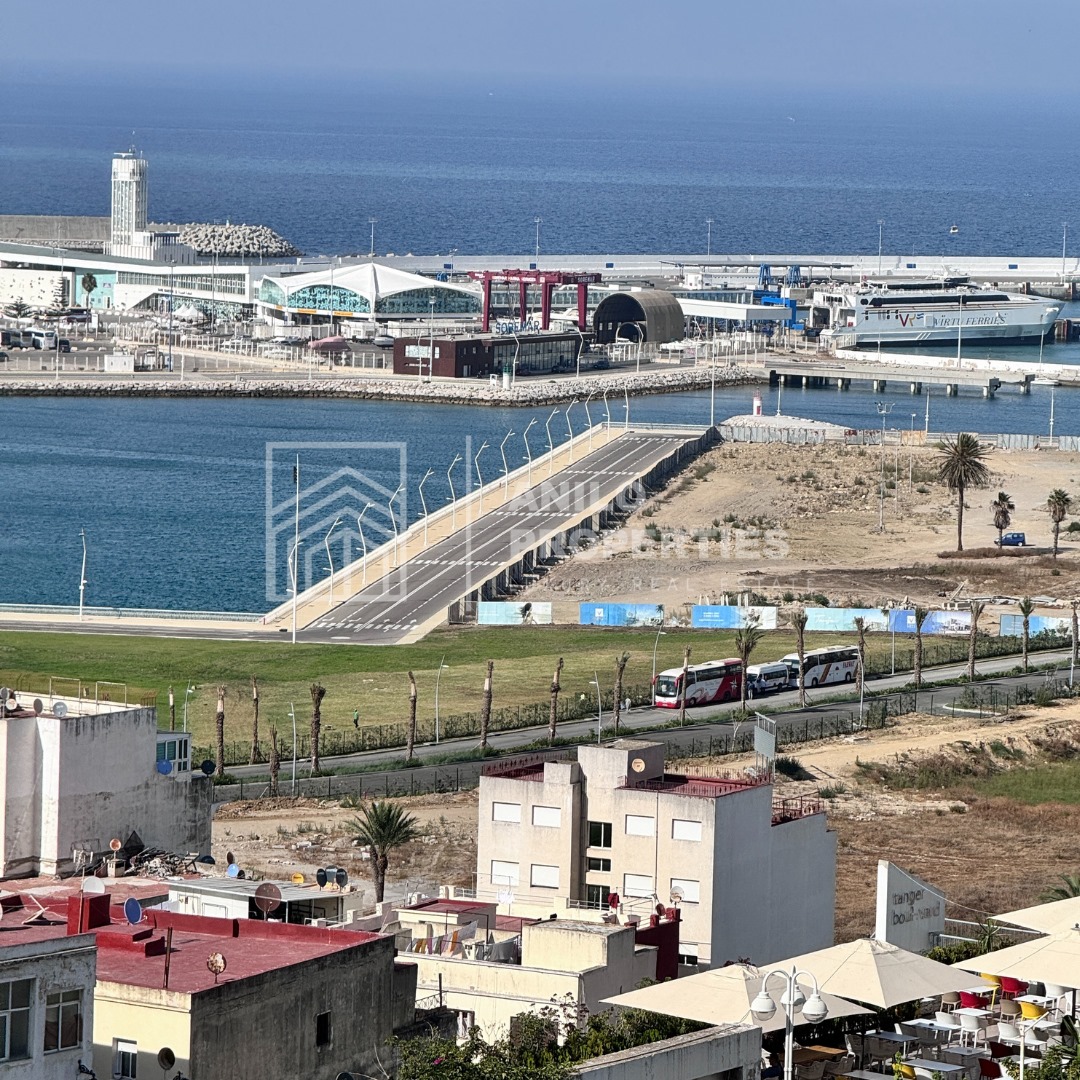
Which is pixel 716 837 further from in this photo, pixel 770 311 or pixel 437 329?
pixel 770 311

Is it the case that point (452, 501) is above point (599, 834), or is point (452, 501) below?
above

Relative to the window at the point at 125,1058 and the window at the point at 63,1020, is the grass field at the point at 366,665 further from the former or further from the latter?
the window at the point at 63,1020

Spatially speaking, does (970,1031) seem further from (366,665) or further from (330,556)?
(330,556)

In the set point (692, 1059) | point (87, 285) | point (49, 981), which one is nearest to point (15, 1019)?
point (49, 981)

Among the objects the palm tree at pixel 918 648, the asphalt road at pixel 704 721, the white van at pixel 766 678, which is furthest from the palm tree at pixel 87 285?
the white van at pixel 766 678

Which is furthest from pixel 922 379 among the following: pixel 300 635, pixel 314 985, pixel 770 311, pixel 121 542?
pixel 314 985

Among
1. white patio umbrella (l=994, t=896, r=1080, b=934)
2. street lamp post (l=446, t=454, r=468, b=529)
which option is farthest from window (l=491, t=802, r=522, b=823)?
street lamp post (l=446, t=454, r=468, b=529)
